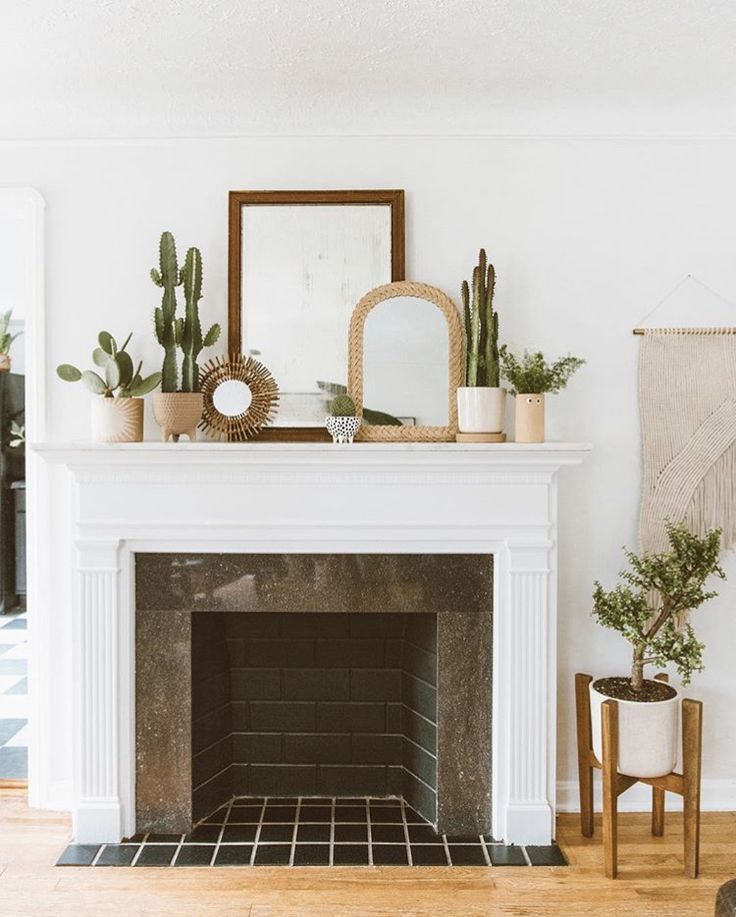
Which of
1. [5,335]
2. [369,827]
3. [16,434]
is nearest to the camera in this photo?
[369,827]

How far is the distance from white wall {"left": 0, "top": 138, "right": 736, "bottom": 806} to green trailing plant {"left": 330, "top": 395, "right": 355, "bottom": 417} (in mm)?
547

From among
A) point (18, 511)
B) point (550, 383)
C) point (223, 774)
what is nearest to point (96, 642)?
point (223, 774)

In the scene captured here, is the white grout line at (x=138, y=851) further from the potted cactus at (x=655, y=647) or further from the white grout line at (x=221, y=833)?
the potted cactus at (x=655, y=647)

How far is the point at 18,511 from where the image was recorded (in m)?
5.54

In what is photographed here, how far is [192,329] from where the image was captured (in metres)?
2.65

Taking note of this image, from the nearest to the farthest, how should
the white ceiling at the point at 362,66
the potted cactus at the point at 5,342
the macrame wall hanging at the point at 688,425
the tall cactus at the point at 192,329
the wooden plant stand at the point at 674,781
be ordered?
the white ceiling at the point at 362,66
the wooden plant stand at the point at 674,781
the tall cactus at the point at 192,329
the macrame wall hanging at the point at 688,425
the potted cactus at the point at 5,342

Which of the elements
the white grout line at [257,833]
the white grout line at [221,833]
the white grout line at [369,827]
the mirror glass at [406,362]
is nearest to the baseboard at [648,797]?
the white grout line at [369,827]

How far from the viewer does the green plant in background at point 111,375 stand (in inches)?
102

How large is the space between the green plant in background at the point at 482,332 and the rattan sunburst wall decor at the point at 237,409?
0.68 metres

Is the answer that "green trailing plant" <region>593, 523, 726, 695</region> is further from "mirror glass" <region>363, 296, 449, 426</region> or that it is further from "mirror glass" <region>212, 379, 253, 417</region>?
"mirror glass" <region>212, 379, 253, 417</region>

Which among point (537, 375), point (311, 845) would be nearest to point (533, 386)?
point (537, 375)

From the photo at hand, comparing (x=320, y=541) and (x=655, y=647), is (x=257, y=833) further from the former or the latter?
(x=655, y=647)

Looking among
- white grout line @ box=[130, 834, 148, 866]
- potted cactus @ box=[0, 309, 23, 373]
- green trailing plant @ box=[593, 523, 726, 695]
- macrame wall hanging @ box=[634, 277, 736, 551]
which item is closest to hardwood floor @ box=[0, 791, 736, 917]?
white grout line @ box=[130, 834, 148, 866]

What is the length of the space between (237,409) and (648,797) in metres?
1.99
